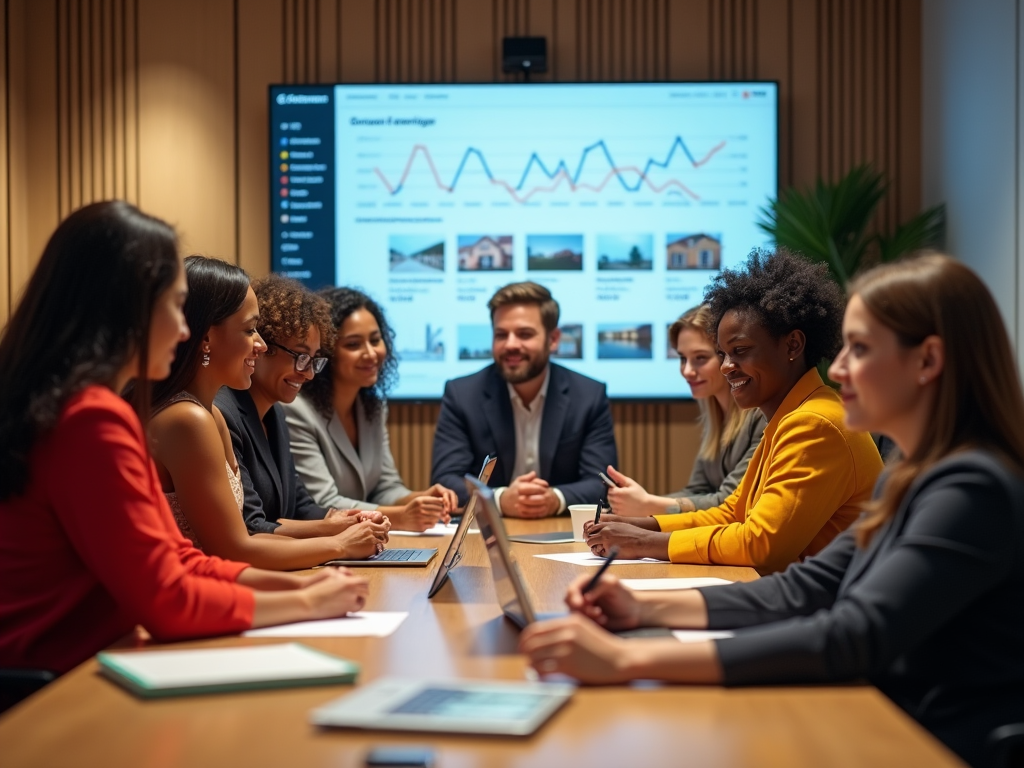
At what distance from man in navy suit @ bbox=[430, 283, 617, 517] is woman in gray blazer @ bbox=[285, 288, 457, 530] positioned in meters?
0.28

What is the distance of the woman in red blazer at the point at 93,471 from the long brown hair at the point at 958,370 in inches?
38.8

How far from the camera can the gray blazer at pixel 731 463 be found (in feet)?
11.6

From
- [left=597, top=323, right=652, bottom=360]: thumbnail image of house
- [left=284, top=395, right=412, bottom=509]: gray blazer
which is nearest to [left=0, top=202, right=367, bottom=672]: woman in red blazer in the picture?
[left=284, top=395, right=412, bottom=509]: gray blazer

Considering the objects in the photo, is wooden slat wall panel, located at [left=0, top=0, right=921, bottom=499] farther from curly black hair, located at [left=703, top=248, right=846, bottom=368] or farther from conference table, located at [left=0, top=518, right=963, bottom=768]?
conference table, located at [left=0, top=518, right=963, bottom=768]

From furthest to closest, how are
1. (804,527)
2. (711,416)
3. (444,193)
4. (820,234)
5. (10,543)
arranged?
(444,193), (820,234), (711,416), (804,527), (10,543)

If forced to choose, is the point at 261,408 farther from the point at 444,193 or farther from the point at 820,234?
the point at 820,234

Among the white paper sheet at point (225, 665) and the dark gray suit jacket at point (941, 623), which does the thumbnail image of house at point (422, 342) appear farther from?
the dark gray suit jacket at point (941, 623)

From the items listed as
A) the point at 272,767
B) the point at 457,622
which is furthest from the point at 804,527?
the point at 272,767

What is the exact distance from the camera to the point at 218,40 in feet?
18.2

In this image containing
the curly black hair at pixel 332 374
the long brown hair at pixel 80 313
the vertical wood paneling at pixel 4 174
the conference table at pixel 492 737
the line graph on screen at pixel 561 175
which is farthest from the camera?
the line graph on screen at pixel 561 175

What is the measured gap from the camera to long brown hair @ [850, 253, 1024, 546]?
1.54 m

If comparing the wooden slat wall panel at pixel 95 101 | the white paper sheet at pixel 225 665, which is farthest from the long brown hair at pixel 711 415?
the wooden slat wall panel at pixel 95 101

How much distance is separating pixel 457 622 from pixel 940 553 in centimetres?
81

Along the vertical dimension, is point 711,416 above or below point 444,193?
below
